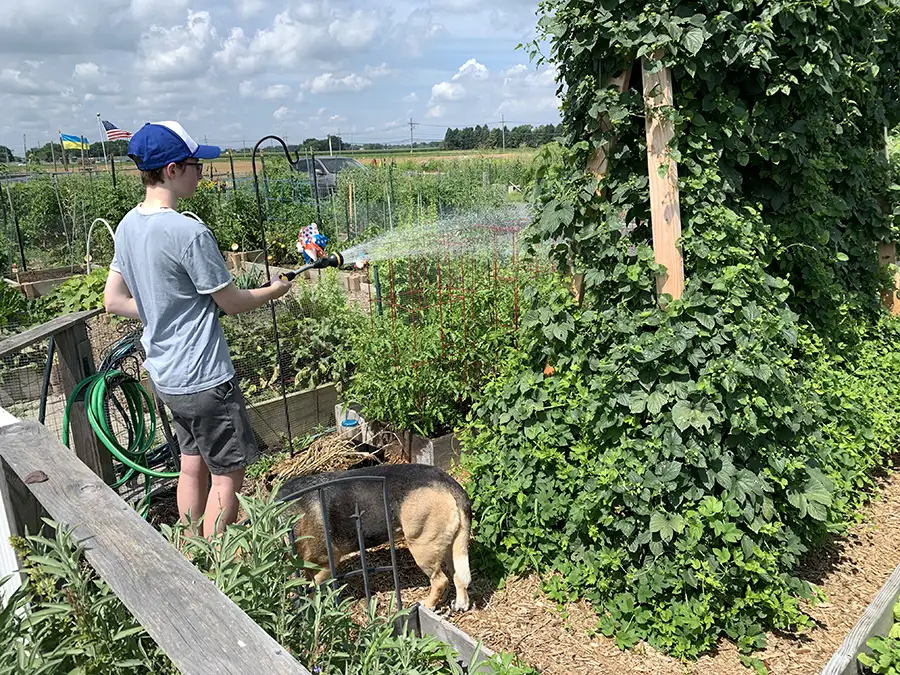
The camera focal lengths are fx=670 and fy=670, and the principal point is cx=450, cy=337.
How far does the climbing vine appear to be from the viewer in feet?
9.08

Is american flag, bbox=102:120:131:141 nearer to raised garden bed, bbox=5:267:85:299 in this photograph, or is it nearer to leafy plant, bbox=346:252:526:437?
raised garden bed, bbox=5:267:85:299

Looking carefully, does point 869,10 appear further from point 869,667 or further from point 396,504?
point 396,504

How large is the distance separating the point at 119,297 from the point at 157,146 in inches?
28.3

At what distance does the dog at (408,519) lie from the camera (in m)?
3.03

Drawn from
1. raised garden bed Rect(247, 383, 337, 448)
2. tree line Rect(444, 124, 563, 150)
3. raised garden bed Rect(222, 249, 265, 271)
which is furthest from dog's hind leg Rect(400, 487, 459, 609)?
tree line Rect(444, 124, 563, 150)

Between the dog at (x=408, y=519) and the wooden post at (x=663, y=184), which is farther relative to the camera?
the dog at (x=408, y=519)

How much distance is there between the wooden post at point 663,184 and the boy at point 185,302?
162 centimetres

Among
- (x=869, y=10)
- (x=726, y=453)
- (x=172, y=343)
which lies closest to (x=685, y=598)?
(x=726, y=453)

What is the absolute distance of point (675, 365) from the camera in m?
2.83

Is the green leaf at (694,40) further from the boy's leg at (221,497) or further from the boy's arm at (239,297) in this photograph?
the boy's leg at (221,497)

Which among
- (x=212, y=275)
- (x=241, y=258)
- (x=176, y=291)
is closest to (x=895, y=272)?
(x=212, y=275)

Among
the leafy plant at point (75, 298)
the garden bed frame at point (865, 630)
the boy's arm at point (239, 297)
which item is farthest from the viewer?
the leafy plant at point (75, 298)

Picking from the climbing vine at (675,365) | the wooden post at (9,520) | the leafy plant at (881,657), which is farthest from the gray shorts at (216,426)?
the leafy plant at (881,657)

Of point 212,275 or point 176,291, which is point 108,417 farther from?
point 212,275
